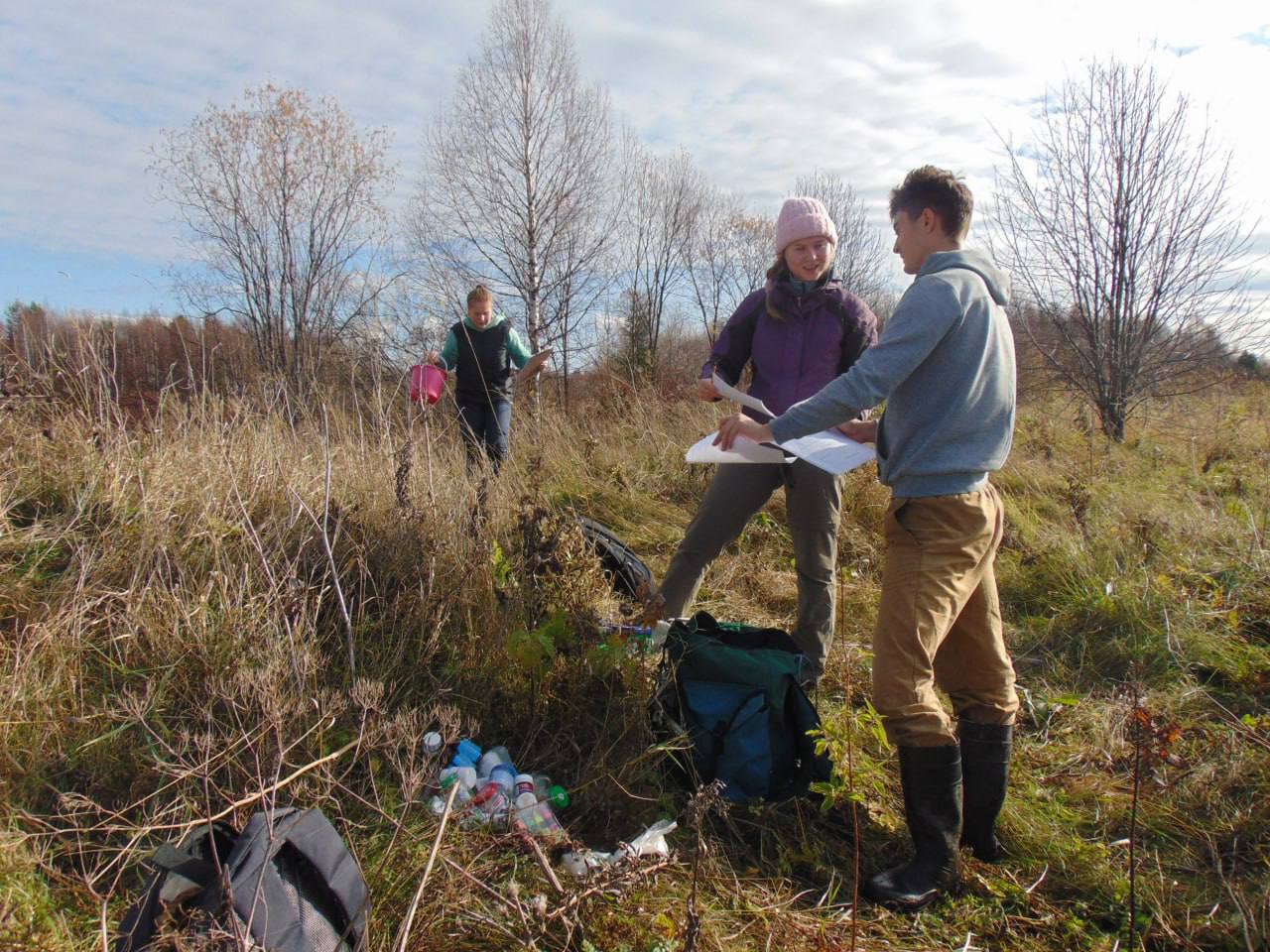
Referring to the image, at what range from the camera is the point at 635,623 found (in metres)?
2.93

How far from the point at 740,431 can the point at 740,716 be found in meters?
0.93

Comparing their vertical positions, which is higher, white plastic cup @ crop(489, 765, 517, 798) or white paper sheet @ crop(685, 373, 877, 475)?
white paper sheet @ crop(685, 373, 877, 475)

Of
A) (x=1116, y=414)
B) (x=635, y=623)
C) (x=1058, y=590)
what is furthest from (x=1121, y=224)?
(x=635, y=623)

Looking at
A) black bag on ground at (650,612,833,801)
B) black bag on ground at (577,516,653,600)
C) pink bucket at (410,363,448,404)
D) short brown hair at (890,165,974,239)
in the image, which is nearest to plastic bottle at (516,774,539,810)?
black bag on ground at (650,612,833,801)

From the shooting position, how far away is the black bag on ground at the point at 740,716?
2.40m

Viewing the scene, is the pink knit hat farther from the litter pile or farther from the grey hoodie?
the litter pile

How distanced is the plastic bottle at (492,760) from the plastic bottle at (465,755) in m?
0.02

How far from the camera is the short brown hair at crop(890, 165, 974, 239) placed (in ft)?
6.73

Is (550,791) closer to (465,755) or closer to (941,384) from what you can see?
(465,755)

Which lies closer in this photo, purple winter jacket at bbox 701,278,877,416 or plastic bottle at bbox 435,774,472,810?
plastic bottle at bbox 435,774,472,810

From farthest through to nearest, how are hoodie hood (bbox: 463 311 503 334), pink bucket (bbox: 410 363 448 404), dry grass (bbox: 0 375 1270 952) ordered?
hoodie hood (bbox: 463 311 503 334) < pink bucket (bbox: 410 363 448 404) < dry grass (bbox: 0 375 1270 952)

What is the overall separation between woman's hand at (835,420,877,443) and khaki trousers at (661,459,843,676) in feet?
1.41

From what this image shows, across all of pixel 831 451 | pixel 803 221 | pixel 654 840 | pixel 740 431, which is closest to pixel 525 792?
pixel 654 840

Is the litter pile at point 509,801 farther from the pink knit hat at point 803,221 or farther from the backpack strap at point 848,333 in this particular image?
the pink knit hat at point 803,221
